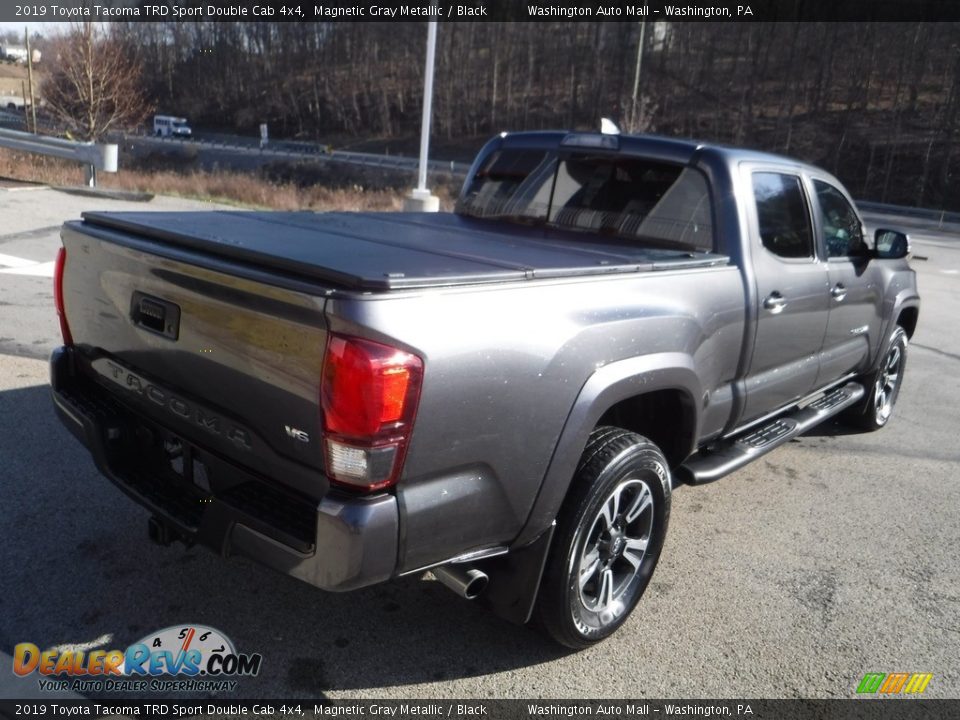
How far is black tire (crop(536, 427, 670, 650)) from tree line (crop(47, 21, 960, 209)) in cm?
3812

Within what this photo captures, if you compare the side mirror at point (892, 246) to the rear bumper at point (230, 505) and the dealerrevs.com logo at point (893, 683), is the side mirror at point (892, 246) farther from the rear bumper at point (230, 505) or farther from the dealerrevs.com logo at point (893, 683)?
the rear bumper at point (230, 505)

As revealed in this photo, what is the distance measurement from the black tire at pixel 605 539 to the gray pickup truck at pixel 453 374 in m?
0.01

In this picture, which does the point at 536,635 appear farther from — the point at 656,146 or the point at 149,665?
the point at 656,146

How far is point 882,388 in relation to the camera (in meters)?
6.01

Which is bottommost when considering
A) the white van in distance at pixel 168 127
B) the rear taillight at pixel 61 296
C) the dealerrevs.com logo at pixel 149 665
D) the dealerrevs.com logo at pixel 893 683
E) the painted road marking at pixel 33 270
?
the dealerrevs.com logo at pixel 149 665

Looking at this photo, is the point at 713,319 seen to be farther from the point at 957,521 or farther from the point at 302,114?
the point at 302,114

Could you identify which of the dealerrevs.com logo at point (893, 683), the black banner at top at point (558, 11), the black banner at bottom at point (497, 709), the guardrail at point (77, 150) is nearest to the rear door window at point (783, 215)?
the dealerrevs.com logo at point (893, 683)

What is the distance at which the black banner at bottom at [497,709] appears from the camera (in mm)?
2598

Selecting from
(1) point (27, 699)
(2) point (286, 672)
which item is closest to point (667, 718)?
(2) point (286, 672)

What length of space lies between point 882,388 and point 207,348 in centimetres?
526

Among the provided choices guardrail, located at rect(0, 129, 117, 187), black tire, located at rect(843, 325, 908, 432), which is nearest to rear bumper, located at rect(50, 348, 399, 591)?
black tire, located at rect(843, 325, 908, 432)

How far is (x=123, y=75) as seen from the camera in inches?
1503

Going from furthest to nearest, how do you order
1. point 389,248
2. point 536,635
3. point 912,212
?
point 912,212, point 536,635, point 389,248

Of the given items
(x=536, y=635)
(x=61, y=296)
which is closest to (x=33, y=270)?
(x=61, y=296)
